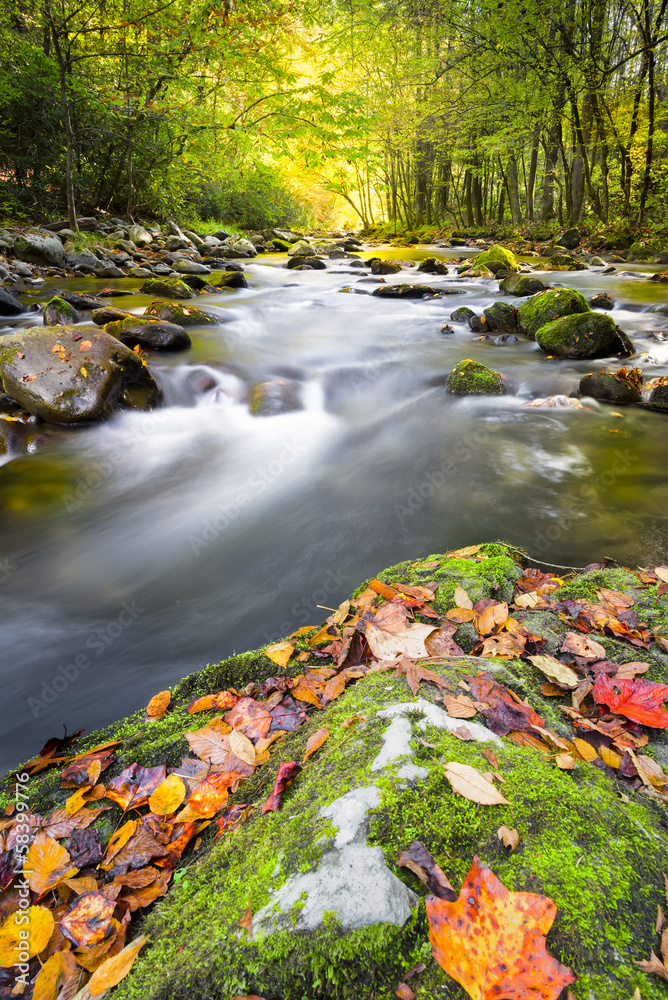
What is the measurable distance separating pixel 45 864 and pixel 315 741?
3.11ft

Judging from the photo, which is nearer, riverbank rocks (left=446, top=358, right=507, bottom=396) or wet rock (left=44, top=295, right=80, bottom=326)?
riverbank rocks (left=446, top=358, right=507, bottom=396)

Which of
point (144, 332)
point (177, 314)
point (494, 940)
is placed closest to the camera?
point (494, 940)

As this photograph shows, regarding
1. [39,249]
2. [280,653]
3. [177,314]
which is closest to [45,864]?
[280,653]

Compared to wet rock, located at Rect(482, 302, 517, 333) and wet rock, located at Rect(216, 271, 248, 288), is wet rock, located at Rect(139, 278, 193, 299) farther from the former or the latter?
wet rock, located at Rect(482, 302, 517, 333)

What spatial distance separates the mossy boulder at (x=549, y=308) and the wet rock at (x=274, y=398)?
15.9ft

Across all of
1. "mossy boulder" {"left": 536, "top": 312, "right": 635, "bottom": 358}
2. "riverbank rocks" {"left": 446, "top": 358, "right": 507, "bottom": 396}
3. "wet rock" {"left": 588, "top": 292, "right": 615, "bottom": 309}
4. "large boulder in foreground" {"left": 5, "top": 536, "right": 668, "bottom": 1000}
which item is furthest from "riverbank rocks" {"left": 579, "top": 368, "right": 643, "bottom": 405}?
"large boulder in foreground" {"left": 5, "top": 536, "right": 668, "bottom": 1000}

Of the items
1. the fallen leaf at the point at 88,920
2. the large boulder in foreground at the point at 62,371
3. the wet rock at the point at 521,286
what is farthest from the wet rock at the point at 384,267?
the fallen leaf at the point at 88,920

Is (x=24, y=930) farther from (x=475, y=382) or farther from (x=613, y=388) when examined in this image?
(x=613, y=388)

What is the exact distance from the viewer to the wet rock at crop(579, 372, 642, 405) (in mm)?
6059

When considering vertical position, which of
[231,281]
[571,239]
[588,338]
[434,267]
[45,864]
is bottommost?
[45,864]

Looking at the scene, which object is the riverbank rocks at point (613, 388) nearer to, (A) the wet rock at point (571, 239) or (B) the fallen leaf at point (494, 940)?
(B) the fallen leaf at point (494, 940)

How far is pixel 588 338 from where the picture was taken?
24.2 feet

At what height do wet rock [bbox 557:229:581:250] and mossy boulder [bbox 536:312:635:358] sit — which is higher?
wet rock [bbox 557:229:581:250]

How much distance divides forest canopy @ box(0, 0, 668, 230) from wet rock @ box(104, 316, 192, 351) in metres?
3.28
